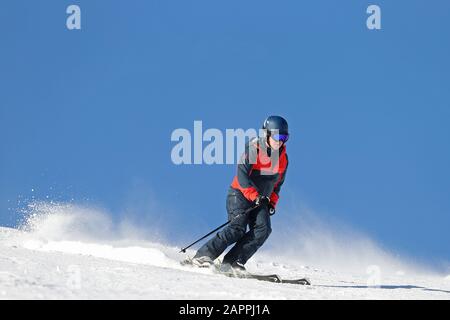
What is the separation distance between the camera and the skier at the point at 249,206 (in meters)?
9.04

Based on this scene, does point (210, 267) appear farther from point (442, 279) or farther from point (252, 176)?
point (442, 279)

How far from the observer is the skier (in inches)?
356

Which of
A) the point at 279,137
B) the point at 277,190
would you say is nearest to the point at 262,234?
the point at 277,190

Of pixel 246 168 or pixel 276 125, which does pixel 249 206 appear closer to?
pixel 246 168

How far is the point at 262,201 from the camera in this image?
903cm

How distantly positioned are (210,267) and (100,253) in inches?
107

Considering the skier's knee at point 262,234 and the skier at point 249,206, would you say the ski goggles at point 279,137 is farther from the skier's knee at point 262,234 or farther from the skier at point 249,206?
the skier's knee at point 262,234

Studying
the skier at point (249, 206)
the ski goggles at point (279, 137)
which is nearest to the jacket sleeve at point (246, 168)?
the skier at point (249, 206)

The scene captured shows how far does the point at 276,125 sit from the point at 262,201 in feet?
3.35

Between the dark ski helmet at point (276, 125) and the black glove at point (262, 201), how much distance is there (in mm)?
853

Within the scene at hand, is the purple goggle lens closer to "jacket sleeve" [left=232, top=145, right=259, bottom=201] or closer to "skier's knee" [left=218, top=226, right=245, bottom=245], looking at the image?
"jacket sleeve" [left=232, top=145, right=259, bottom=201]
